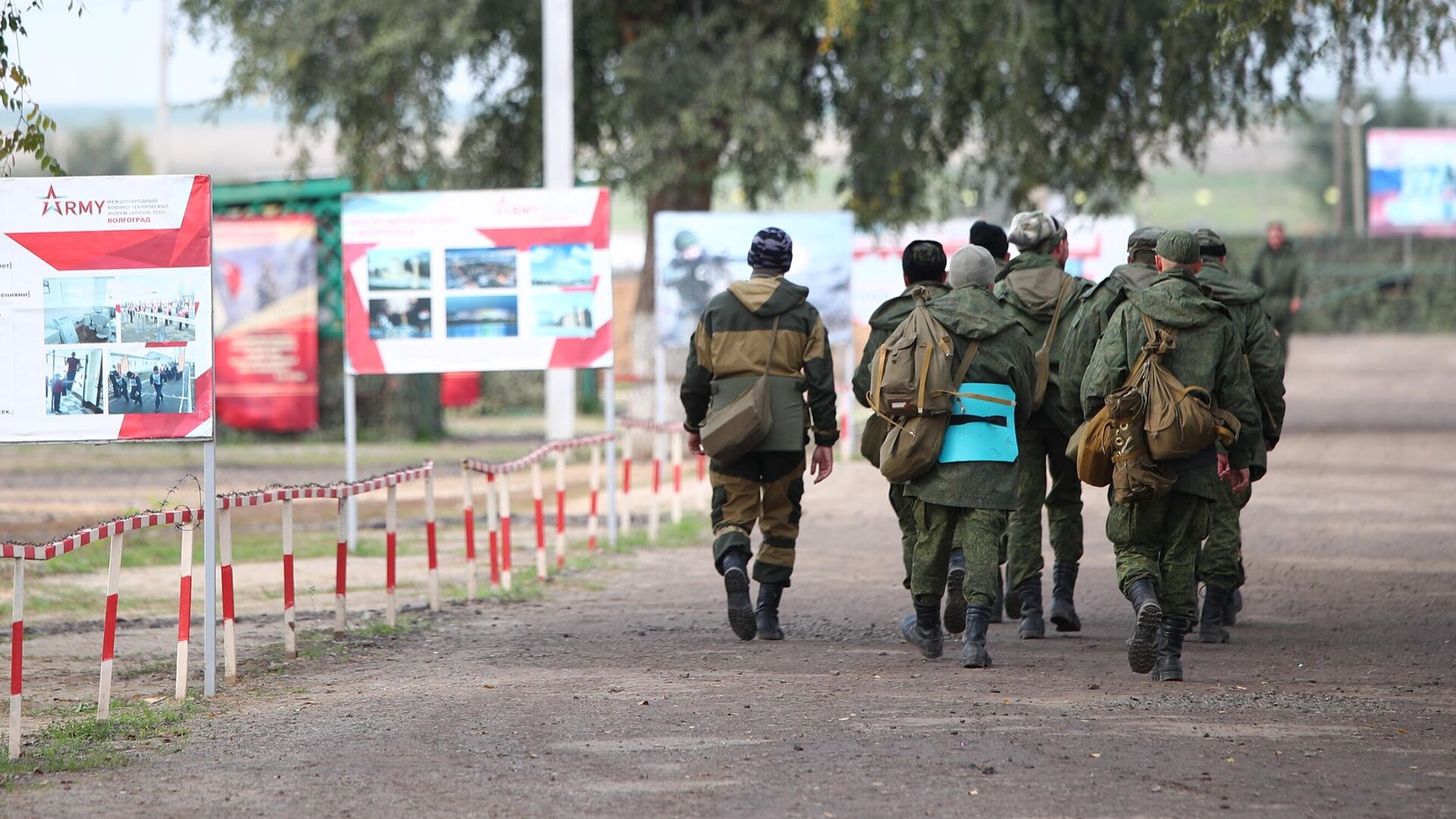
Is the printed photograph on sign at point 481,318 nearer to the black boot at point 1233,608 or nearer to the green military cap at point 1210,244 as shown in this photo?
the green military cap at point 1210,244

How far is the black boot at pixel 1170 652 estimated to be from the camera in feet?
25.8

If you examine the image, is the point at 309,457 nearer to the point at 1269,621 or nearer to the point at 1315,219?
the point at 1269,621

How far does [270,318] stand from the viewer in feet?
80.9

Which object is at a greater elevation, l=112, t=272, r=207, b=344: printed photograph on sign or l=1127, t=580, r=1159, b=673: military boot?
l=112, t=272, r=207, b=344: printed photograph on sign

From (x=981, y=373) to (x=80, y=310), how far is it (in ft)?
11.9

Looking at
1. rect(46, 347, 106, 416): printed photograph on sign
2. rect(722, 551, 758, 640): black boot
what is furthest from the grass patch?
rect(722, 551, 758, 640): black boot

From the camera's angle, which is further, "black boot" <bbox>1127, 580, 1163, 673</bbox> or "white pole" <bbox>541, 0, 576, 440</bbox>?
"white pole" <bbox>541, 0, 576, 440</bbox>

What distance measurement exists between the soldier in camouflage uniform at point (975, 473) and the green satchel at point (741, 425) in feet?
2.77

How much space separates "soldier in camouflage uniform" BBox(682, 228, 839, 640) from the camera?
903cm

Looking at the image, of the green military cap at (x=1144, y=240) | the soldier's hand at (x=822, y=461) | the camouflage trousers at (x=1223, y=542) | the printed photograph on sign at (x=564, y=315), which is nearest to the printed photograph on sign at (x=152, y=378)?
the soldier's hand at (x=822, y=461)

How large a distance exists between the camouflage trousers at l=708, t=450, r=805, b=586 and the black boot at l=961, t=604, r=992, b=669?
1149mm

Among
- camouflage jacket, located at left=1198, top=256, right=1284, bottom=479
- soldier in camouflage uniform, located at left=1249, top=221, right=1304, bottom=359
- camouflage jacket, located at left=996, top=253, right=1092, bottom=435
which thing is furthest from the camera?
soldier in camouflage uniform, located at left=1249, top=221, right=1304, bottom=359

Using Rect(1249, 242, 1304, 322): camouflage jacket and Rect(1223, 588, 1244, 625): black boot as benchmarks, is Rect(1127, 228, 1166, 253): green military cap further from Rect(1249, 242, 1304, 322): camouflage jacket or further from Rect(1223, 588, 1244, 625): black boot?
Rect(1249, 242, 1304, 322): camouflage jacket

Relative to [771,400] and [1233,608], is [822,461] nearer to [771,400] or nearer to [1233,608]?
[771,400]
